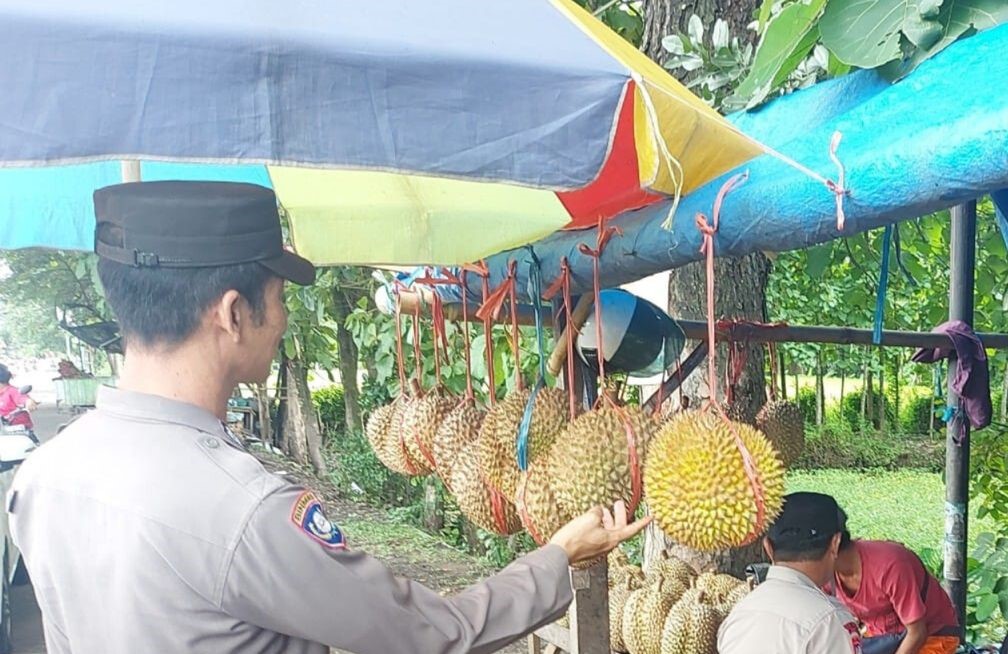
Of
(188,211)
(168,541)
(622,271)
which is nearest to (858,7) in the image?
(622,271)

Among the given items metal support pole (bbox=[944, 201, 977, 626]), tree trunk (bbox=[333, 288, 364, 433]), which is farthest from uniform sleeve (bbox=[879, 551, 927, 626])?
tree trunk (bbox=[333, 288, 364, 433])

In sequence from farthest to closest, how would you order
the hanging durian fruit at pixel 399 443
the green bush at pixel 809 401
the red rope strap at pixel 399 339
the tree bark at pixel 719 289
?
the green bush at pixel 809 401 → the tree bark at pixel 719 289 → the red rope strap at pixel 399 339 → the hanging durian fruit at pixel 399 443

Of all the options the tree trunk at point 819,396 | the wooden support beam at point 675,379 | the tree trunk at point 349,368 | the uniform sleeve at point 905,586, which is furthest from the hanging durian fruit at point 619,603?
the tree trunk at point 819,396

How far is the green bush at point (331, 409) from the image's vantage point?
10507 millimetres

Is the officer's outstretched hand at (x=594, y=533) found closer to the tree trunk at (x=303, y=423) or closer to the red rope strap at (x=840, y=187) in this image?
the red rope strap at (x=840, y=187)

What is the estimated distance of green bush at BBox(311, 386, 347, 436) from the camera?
1051 cm

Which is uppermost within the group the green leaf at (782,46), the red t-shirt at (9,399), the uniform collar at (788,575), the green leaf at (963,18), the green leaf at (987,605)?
the green leaf at (782,46)

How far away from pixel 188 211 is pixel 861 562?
99.8 inches

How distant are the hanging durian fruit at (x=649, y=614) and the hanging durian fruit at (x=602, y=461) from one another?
127cm

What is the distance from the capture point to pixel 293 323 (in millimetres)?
7613

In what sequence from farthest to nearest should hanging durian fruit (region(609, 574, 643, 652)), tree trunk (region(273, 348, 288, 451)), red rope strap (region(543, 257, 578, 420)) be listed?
1. tree trunk (region(273, 348, 288, 451))
2. hanging durian fruit (region(609, 574, 643, 652))
3. red rope strap (region(543, 257, 578, 420))

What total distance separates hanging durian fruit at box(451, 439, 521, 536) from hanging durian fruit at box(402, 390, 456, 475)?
0.31m

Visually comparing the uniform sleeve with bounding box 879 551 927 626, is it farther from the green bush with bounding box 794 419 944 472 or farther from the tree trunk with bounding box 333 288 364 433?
the green bush with bounding box 794 419 944 472

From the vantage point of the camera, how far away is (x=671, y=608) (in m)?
2.66
